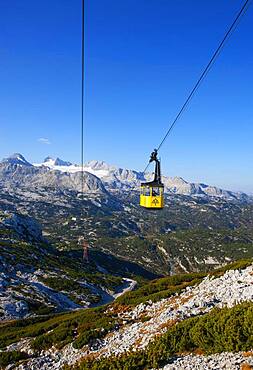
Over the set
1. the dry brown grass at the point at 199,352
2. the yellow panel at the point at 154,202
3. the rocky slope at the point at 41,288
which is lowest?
the rocky slope at the point at 41,288

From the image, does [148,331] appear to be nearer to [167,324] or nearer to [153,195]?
[167,324]

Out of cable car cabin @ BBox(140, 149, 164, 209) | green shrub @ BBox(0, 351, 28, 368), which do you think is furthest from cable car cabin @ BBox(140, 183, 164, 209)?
green shrub @ BBox(0, 351, 28, 368)

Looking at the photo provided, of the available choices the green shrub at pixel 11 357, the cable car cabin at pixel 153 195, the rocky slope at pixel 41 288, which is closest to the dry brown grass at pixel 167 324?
the cable car cabin at pixel 153 195


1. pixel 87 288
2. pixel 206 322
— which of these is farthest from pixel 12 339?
pixel 87 288

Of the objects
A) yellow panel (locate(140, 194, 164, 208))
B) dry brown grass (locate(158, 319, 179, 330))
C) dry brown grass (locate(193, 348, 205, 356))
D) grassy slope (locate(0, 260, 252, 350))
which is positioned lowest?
grassy slope (locate(0, 260, 252, 350))

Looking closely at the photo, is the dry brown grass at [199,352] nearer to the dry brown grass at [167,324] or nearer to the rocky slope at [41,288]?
the dry brown grass at [167,324]

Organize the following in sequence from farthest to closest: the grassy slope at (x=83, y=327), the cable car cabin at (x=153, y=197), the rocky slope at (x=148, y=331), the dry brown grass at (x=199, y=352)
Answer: the grassy slope at (x=83, y=327) → the cable car cabin at (x=153, y=197) → the rocky slope at (x=148, y=331) → the dry brown grass at (x=199, y=352)

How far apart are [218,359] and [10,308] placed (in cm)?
5640

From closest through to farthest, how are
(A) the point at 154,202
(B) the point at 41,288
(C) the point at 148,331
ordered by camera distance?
(C) the point at 148,331, (A) the point at 154,202, (B) the point at 41,288

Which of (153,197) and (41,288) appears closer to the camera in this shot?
(153,197)

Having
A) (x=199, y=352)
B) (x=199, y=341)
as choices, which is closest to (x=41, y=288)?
(x=199, y=341)

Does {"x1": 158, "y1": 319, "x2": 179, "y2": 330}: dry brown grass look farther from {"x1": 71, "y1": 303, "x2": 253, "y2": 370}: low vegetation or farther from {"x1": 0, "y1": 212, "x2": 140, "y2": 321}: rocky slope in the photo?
{"x1": 0, "y1": 212, "x2": 140, "y2": 321}: rocky slope

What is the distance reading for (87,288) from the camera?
10194cm

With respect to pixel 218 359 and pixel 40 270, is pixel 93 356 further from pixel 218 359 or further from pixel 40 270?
pixel 40 270
